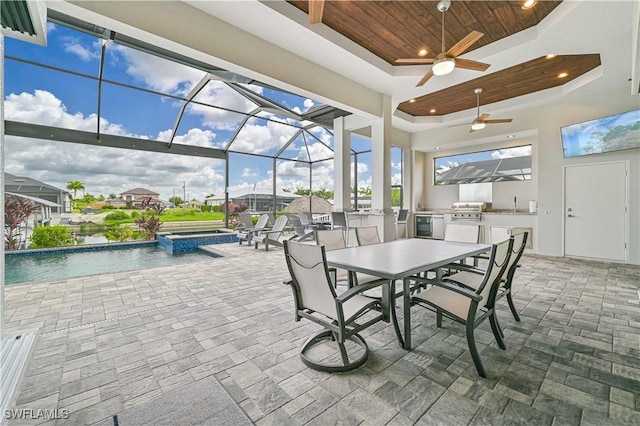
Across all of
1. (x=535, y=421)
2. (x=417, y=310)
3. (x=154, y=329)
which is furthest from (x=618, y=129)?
(x=154, y=329)

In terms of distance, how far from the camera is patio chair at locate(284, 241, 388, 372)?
5.60 feet

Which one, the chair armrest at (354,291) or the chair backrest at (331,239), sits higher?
the chair backrest at (331,239)

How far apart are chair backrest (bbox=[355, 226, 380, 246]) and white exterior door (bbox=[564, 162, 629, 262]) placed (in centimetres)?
499

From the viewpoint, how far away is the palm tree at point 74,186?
6512 millimetres

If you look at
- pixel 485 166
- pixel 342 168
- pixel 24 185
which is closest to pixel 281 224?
pixel 342 168

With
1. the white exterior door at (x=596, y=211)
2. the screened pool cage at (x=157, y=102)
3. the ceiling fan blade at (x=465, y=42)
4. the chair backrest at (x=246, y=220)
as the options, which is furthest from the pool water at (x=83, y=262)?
the white exterior door at (x=596, y=211)

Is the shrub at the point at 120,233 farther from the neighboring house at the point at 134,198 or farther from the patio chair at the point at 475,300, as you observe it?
the patio chair at the point at 475,300

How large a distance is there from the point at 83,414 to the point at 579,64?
24.7 feet

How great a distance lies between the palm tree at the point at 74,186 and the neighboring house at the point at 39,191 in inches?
4.6

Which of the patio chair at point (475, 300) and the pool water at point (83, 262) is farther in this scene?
the pool water at point (83, 262)

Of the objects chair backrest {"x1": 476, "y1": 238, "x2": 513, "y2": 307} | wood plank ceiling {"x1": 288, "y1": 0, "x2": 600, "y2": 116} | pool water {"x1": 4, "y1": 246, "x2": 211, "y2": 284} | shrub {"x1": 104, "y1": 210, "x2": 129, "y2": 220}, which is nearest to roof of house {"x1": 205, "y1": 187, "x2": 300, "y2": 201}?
shrub {"x1": 104, "y1": 210, "x2": 129, "y2": 220}

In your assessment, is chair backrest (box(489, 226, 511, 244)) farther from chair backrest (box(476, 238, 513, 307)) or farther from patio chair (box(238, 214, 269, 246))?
patio chair (box(238, 214, 269, 246))

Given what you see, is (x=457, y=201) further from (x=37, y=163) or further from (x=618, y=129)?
(x=37, y=163)

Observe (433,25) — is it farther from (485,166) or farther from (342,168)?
(485,166)
